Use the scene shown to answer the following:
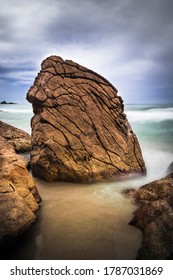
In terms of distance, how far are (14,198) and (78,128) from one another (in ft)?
9.86

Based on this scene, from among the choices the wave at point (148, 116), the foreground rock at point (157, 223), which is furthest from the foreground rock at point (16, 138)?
the wave at point (148, 116)

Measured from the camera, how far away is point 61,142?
5844 millimetres

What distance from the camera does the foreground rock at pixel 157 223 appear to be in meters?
2.84

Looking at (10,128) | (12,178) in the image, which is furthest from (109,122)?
(10,128)

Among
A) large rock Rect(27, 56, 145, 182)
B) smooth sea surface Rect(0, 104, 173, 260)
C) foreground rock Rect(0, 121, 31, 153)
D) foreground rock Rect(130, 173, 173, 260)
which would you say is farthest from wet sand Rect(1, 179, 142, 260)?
foreground rock Rect(0, 121, 31, 153)

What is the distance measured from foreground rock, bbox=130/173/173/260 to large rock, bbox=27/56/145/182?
74.9 inches

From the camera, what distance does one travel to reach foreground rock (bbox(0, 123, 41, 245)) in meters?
3.23

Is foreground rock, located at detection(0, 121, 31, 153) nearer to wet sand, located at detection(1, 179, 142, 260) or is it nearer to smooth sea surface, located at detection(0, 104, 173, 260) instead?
smooth sea surface, located at detection(0, 104, 173, 260)

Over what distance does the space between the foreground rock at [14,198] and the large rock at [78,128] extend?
1388 mm

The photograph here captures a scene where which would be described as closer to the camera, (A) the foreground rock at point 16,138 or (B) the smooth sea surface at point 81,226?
(B) the smooth sea surface at point 81,226

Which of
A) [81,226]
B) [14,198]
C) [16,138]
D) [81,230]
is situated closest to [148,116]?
[16,138]

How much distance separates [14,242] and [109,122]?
4195 millimetres

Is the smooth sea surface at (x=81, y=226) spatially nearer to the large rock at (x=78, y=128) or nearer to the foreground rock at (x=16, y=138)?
the large rock at (x=78, y=128)

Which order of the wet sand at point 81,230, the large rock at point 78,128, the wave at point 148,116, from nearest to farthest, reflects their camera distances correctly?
the wet sand at point 81,230
the large rock at point 78,128
the wave at point 148,116
